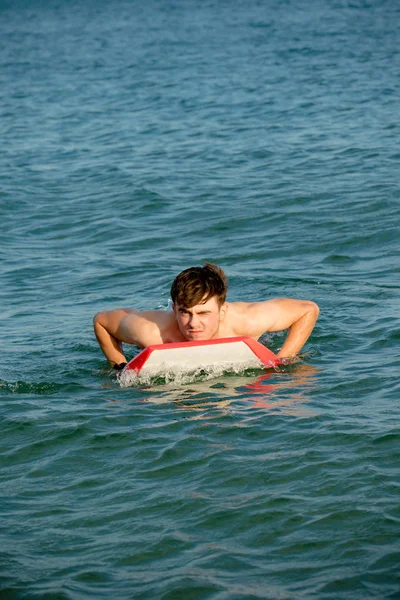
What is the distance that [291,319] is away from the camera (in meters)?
8.58

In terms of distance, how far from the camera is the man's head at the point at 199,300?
25.4 feet

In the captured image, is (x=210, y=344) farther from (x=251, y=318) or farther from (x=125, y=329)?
(x=125, y=329)

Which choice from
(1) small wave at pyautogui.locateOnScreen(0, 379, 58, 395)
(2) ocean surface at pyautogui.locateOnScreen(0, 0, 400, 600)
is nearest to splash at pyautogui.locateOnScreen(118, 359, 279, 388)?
(2) ocean surface at pyautogui.locateOnScreen(0, 0, 400, 600)

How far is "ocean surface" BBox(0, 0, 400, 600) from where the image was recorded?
5.51 m

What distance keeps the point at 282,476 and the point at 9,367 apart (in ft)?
11.3

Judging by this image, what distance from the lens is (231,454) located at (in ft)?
21.9

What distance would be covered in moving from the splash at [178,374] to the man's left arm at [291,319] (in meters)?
0.45

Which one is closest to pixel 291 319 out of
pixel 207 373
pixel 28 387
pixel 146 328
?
pixel 207 373

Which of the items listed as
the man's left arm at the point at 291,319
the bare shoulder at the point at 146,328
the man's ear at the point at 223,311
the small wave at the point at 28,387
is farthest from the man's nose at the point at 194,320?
the small wave at the point at 28,387

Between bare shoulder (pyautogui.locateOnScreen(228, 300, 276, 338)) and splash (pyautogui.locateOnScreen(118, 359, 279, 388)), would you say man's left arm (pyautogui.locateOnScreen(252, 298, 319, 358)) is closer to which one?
bare shoulder (pyautogui.locateOnScreen(228, 300, 276, 338))

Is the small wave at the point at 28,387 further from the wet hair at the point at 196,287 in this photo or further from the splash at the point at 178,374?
the wet hair at the point at 196,287

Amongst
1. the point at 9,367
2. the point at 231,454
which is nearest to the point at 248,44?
the point at 9,367

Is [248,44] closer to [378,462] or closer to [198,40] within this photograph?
[198,40]

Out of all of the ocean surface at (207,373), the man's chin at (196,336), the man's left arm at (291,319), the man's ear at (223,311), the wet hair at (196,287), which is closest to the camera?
the ocean surface at (207,373)
